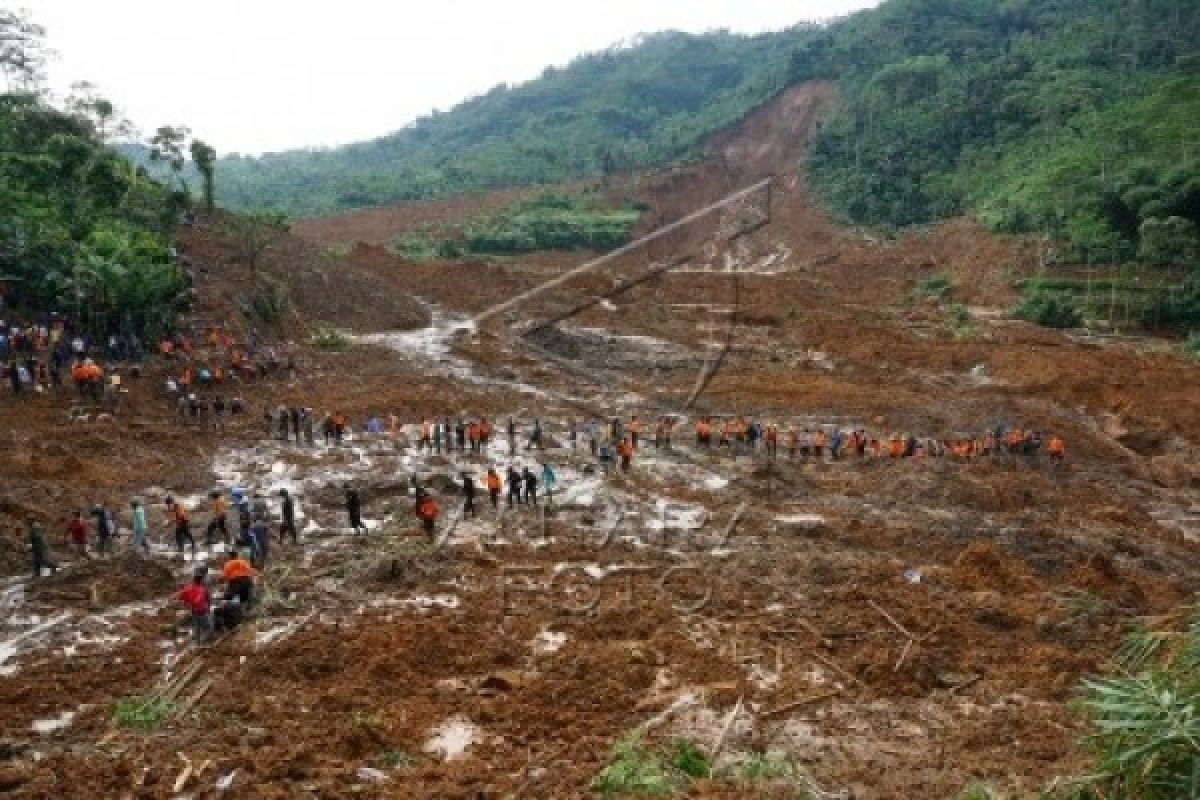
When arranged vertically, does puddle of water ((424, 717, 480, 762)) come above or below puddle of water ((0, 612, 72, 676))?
below

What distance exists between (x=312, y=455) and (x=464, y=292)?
84.9 ft

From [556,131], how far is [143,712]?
362 ft

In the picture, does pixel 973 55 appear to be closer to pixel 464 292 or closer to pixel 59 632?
pixel 464 292

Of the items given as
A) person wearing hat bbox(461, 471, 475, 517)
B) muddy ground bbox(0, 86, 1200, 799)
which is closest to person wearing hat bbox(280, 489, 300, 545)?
muddy ground bbox(0, 86, 1200, 799)

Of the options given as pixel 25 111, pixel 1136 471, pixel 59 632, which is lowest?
pixel 1136 471

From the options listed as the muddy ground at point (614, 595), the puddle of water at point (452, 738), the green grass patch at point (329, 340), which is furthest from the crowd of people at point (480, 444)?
the puddle of water at point (452, 738)

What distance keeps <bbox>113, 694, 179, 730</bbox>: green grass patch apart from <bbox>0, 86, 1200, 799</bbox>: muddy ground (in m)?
0.16

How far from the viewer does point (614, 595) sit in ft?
43.6

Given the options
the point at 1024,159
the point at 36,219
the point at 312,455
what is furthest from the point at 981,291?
the point at 36,219

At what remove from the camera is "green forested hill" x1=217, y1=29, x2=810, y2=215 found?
90.7 m

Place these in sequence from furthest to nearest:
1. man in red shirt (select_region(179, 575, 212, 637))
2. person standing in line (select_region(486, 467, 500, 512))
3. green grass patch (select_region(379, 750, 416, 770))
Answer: person standing in line (select_region(486, 467, 500, 512))
man in red shirt (select_region(179, 575, 212, 637))
green grass patch (select_region(379, 750, 416, 770))

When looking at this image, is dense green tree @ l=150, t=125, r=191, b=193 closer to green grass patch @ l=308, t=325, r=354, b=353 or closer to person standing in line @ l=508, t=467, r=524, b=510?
green grass patch @ l=308, t=325, r=354, b=353

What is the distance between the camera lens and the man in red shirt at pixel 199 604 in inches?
431

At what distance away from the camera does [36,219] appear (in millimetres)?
25312
